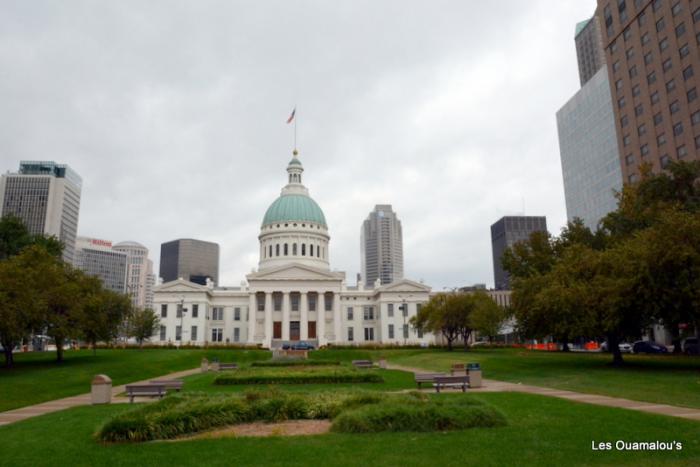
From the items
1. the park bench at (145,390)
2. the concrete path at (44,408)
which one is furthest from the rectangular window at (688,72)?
the concrete path at (44,408)

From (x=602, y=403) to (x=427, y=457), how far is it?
10.9 metres

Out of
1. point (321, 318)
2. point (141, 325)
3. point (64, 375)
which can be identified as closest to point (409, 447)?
point (64, 375)

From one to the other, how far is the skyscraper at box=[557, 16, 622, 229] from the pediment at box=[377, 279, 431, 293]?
3063 cm

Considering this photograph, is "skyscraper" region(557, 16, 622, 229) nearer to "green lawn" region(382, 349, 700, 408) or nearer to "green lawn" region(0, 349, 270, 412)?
"green lawn" region(382, 349, 700, 408)

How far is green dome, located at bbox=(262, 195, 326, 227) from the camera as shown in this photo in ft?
365

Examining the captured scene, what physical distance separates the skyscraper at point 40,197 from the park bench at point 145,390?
166 m

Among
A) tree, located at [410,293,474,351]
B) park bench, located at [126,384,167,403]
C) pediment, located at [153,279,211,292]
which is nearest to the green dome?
pediment, located at [153,279,211,292]

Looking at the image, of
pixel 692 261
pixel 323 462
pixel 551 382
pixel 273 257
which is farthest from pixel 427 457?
pixel 273 257

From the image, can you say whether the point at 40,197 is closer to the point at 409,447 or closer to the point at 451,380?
the point at 451,380

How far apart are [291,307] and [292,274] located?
6701 mm

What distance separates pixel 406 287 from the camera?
331 feet

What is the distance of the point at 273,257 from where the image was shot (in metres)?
110

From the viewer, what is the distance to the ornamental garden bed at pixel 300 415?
539 inches

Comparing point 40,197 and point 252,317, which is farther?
point 40,197
